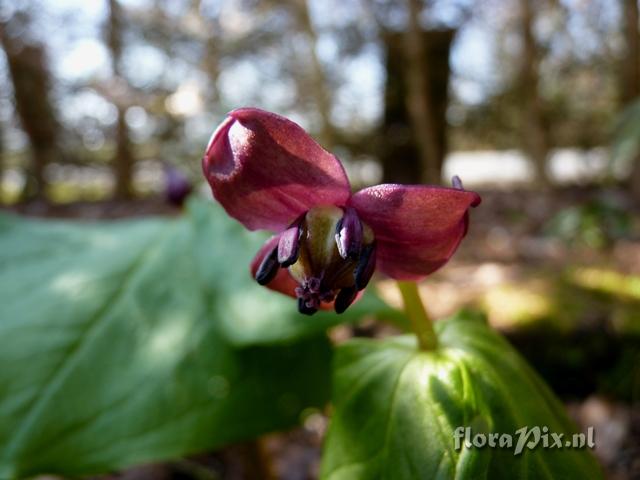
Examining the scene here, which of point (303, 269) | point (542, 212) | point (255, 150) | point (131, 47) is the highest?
point (131, 47)

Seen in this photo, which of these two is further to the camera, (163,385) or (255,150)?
(163,385)

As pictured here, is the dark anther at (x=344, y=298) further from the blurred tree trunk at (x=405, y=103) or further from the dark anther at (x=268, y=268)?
the blurred tree trunk at (x=405, y=103)

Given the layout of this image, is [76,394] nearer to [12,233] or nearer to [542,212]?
[12,233]

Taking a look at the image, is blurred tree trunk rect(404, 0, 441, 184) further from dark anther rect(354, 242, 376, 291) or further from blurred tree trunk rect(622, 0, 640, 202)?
dark anther rect(354, 242, 376, 291)

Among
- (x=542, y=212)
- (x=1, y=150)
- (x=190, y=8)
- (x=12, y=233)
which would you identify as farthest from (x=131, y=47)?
(x=12, y=233)

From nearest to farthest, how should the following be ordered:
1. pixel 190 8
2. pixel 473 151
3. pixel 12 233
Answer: pixel 12 233
pixel 190 8
pixel 473 151

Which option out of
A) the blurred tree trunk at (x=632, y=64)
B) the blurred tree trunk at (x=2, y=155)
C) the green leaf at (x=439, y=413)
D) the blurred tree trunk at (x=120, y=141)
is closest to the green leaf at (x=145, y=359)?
the green leaf at (x=439, y=413)

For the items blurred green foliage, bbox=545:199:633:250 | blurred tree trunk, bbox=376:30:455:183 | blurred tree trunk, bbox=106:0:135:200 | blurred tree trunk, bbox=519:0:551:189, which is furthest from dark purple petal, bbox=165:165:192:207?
blurred tree trunk, bbox=106:0:135:200
